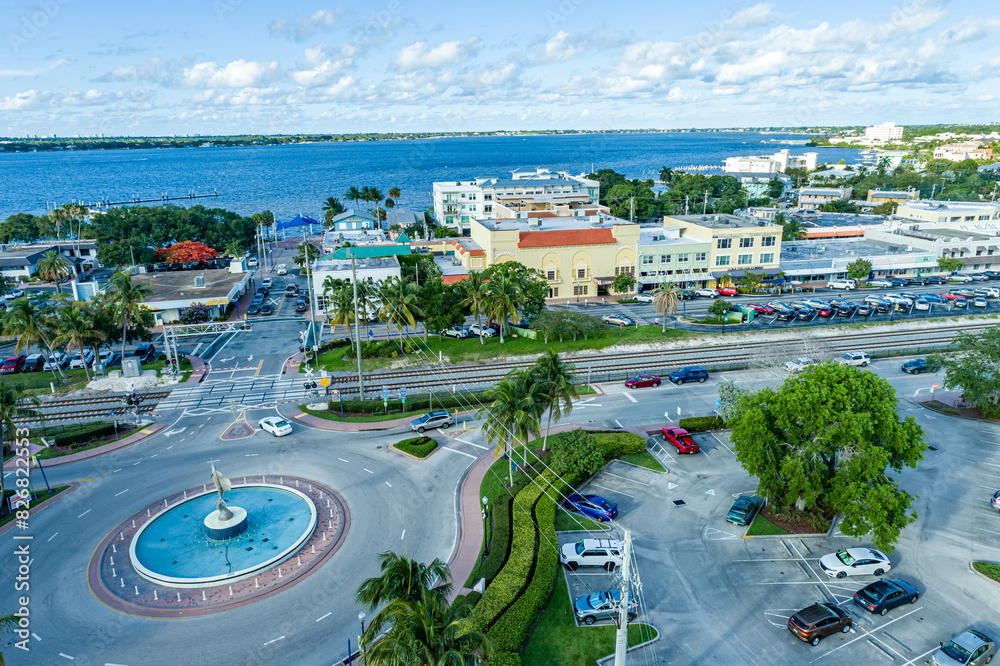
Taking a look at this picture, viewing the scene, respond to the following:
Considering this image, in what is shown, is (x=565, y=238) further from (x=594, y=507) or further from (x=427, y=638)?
(x=427, y=638)

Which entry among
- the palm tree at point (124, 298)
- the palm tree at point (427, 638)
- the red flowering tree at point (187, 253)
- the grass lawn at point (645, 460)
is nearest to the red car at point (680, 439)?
the grass lawn at point (645, 460)

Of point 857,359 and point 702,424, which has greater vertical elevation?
point 857,359

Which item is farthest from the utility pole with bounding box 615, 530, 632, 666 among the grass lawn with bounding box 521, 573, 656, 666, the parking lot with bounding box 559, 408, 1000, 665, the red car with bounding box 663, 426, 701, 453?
the red car with bounding box 663, 426, 701, 453

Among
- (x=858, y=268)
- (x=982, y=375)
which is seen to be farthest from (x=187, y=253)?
(x=982, y=375)

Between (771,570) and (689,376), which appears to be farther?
(689,376)

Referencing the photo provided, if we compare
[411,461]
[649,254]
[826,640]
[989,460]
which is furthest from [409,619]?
[649,254]

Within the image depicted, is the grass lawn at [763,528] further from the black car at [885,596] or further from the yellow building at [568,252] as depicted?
the yellow building at [568,252]
